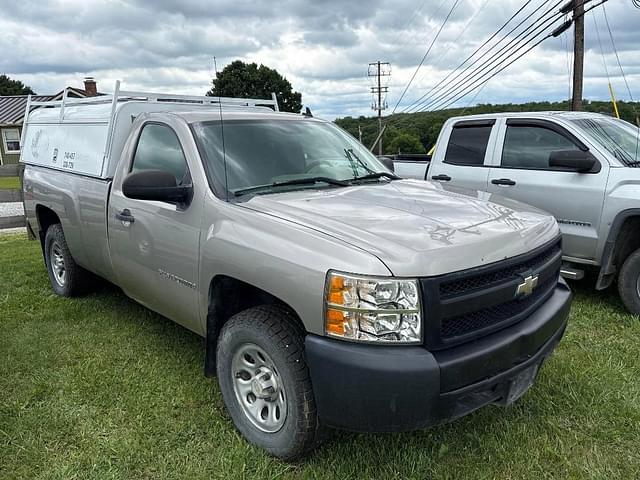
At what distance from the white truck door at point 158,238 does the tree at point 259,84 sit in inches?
1248

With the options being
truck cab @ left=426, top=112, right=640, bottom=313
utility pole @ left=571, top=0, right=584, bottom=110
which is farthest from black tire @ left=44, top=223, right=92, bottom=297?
utility pole @ left=571, top=0, right=584, bottom=110

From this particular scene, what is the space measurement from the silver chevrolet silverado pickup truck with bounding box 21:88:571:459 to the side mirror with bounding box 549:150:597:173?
2.02 metres

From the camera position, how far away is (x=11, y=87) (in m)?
55.8

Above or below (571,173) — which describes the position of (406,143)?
below

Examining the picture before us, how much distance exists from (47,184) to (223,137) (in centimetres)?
279

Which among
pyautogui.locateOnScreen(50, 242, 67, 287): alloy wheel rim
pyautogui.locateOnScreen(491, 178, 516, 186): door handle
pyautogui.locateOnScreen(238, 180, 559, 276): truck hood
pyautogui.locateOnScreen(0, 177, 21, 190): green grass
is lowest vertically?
pyautogui.locateOnScreen(0, 177, 21, 190): green grass

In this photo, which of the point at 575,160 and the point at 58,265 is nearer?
the point at 575,160

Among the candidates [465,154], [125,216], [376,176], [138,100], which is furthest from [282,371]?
[465,154]

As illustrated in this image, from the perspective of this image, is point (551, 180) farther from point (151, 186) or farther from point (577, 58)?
point (577, 58)

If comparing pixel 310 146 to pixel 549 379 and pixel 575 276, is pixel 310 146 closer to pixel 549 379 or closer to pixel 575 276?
pixel 549 379

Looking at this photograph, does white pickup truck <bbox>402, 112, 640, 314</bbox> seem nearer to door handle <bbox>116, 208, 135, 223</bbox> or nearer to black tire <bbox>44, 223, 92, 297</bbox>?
door handle <bbox>116, 208, 135, 223</bbox>

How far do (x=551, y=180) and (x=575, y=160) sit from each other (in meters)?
0.41

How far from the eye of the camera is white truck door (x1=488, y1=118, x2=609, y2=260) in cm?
516

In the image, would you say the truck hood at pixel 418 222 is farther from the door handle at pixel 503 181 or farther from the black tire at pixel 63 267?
the black tire at pixel 63 267
